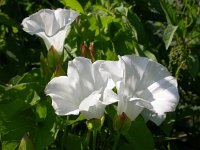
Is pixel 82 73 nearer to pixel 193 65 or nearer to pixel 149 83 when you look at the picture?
pixel 149 83

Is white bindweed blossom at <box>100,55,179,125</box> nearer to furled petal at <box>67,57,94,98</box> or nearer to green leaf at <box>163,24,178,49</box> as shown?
furled petal at <box>67,57,94,98</box>

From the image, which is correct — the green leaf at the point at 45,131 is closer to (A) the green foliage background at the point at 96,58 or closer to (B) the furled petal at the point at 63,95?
(A) the green foliage background at the point at 96,58

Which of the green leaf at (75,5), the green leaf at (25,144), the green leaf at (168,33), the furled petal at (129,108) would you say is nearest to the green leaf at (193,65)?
the green leaf at (168,33)

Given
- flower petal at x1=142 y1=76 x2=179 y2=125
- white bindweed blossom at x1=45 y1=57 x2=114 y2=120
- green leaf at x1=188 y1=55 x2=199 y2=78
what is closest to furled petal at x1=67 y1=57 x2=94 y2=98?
white bindweed blossom at x1=45 y1=57 x2=114 y2=120

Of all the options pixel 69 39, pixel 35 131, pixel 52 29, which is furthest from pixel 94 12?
pixel 35 131

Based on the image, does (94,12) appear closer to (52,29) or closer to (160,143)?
(52,29)

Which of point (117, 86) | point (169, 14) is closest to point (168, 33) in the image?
point (169, 14)
